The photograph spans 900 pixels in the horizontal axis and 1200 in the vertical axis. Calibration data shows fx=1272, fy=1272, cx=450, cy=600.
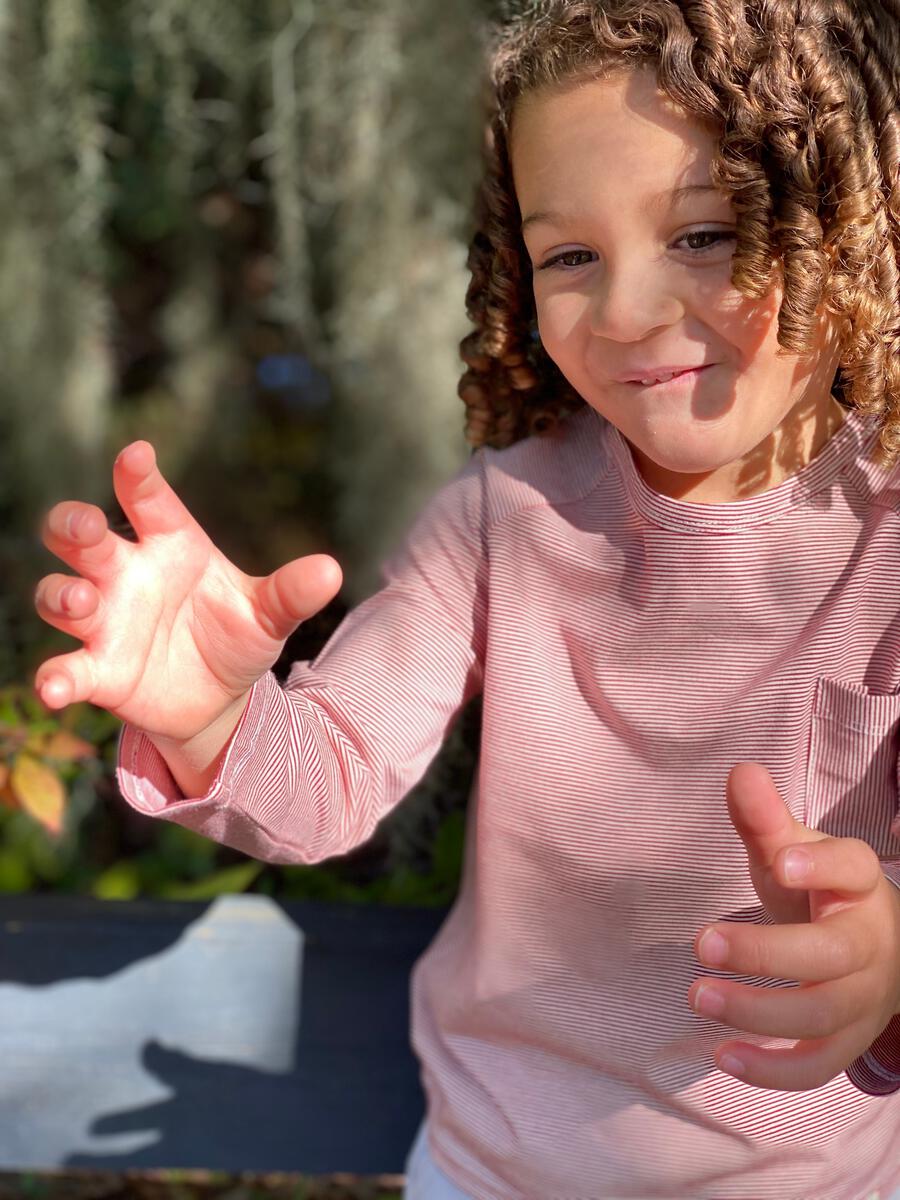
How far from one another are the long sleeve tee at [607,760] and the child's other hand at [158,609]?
0.06 m

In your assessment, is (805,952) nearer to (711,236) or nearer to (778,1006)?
(778,1006)

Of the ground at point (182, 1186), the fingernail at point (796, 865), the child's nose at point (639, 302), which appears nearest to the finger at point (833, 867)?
the fingernail at point (796, 865)

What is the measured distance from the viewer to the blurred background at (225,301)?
1527 mm

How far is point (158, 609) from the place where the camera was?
851mm

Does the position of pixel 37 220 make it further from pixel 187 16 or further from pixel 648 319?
pixel 648 319

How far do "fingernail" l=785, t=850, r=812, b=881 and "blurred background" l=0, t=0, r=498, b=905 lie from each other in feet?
1.68

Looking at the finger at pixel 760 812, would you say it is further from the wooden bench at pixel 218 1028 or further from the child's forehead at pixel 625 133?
the wooden bench at pixel 218 1028

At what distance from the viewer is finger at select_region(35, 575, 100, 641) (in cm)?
78

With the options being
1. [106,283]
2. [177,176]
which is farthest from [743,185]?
[106,283]

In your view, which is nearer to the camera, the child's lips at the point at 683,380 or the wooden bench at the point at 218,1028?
the child's lips at the point at 683,380

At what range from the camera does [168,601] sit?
0.85 metres

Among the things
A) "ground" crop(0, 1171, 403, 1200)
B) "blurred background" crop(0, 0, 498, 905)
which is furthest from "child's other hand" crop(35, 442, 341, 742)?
"ground" crop(0, 1171, 403, 1200)

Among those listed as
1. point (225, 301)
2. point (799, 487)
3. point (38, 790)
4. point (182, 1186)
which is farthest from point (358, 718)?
point (225, 301)

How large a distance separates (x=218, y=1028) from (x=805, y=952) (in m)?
0.89
